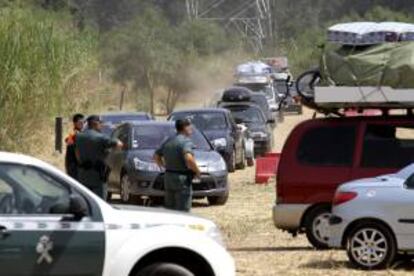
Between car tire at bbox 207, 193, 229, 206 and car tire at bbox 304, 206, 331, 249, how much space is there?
6.03 metres

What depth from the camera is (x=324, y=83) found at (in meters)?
15.3

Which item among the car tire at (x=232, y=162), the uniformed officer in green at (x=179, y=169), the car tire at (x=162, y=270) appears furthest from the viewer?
the car tire at (x=232, y=162)

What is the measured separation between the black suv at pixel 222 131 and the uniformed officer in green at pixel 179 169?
41.5ft

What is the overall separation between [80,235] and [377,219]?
5.16 m

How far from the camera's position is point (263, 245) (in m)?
16.1

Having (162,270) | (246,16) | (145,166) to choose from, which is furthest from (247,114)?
(246,16)

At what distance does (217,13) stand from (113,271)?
303 feet

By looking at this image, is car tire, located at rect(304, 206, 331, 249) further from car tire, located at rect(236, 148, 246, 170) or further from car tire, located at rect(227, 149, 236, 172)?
car tire, located at rect(236, 148, 246, 170)

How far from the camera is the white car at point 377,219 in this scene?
13422 millimetres

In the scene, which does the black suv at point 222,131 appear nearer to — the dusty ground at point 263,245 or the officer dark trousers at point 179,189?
the dusty ground at point 263,245

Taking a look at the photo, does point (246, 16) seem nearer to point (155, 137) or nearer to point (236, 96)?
point (236, 96)

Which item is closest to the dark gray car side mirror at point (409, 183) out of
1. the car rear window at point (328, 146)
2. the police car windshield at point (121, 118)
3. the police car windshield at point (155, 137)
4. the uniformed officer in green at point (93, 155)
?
the car rear window at point (328, 146)

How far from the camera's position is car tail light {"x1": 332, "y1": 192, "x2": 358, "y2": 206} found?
45.0 ft

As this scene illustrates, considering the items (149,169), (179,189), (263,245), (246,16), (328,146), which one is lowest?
(263,245)
